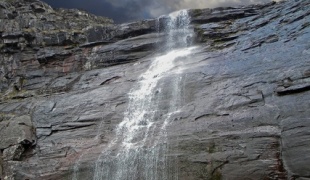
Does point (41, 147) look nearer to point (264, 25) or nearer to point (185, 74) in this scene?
point (185, 74)

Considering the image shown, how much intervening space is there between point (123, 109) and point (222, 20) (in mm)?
13430

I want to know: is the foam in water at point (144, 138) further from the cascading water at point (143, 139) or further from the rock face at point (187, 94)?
the rock face at point (187, 94)

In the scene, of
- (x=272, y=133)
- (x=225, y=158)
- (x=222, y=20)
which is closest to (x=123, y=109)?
(x=225, y=158)

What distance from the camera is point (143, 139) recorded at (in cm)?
1666

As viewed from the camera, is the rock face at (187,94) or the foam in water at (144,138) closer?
the rock face at (187,94)

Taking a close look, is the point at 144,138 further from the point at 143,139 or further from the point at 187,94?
the point at 187,94

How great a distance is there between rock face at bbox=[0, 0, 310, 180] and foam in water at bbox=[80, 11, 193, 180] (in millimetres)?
380

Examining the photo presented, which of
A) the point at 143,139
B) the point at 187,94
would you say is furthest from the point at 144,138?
the point at 187,94

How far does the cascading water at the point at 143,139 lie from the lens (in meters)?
15.2

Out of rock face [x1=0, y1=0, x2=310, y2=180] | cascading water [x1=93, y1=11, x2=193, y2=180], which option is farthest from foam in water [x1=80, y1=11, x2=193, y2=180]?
rock face [x1=0, y1=0, x2=310, y2=180]

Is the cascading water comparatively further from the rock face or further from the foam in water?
the rock face

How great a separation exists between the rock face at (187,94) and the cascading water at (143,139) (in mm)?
414

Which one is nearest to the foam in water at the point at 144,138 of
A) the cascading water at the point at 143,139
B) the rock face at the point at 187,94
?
the cascading water at the point at 143,139

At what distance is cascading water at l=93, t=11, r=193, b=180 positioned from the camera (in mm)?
15195
